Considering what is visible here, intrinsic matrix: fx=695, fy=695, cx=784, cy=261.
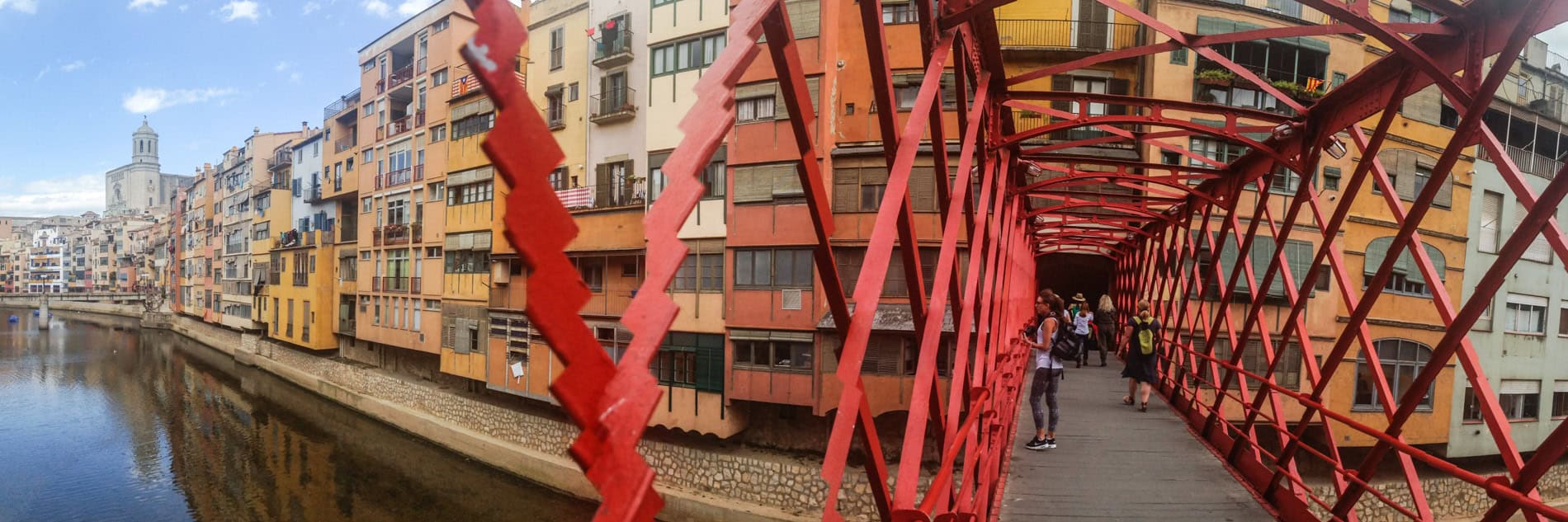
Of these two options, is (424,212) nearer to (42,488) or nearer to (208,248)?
(42,488)

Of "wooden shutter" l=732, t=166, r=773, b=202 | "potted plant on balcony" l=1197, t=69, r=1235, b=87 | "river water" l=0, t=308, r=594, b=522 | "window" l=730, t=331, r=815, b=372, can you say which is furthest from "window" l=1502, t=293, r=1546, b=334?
"river water" l=0, t=308, r=594, b=522

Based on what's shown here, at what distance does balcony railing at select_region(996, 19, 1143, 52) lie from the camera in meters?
17.5

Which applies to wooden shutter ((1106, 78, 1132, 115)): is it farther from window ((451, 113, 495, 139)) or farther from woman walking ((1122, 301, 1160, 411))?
window ((451, 113, 495, 139))

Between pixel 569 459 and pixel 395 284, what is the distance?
782 inches

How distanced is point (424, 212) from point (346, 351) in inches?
440

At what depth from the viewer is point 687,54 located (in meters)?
17.9

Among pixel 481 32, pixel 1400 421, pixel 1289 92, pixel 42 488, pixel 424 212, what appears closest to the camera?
pixel 481 32

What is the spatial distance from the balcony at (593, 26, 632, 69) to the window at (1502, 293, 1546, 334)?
943 inches

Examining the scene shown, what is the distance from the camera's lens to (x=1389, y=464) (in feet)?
55.5

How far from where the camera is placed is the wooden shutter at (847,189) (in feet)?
51.3

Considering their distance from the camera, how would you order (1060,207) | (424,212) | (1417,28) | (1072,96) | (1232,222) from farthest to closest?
(424,212), (1060,207), (1232,222), (1072,96), (1417,28)

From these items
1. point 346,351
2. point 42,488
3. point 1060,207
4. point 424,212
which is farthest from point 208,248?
point 1060,207

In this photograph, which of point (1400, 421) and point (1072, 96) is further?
point (1072, 96)

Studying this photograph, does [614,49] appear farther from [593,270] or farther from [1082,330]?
[1082,330]
